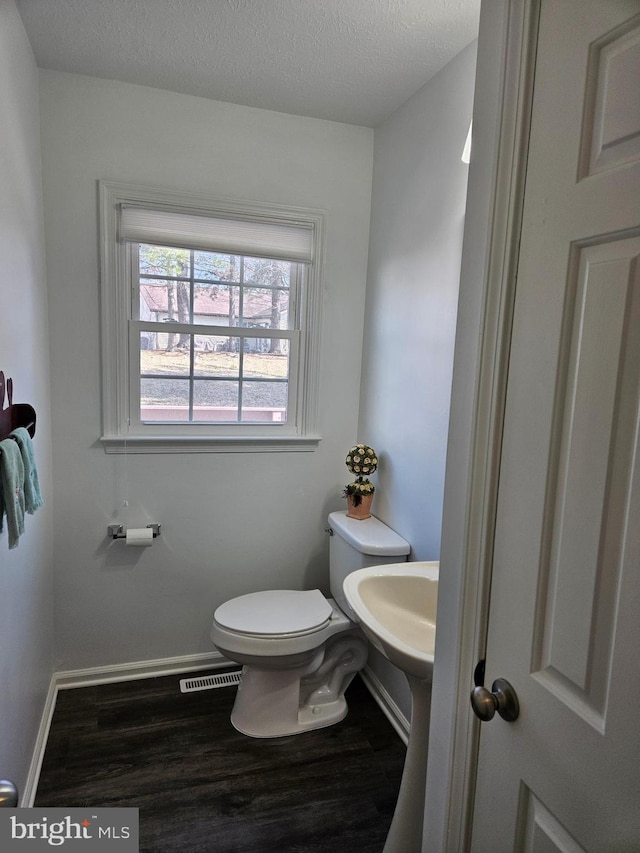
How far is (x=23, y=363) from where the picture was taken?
1614 millimetres

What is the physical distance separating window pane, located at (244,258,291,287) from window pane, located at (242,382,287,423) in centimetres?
47

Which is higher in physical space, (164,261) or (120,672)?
(164,261)

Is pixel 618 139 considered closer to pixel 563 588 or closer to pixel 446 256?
pixel 563 588

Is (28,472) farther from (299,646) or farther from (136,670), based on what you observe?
(136,670)

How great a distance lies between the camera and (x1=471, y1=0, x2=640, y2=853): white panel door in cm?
63

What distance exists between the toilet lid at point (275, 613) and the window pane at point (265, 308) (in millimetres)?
1228

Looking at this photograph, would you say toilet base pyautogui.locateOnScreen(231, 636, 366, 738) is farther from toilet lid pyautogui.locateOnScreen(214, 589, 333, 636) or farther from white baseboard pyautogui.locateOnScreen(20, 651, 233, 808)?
white baseboard pyautogui.locateOnScreen(20, 651, 233, 808)

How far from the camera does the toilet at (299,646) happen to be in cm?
192

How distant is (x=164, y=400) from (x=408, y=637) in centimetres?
145

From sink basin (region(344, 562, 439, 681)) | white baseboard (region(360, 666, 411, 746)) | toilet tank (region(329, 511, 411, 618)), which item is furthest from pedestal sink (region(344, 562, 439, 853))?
white baseboard (region(360, 666, 411, 746))

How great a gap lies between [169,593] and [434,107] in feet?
7.59

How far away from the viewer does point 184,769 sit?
1835mm

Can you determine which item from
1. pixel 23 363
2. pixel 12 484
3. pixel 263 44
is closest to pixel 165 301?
pixel 23 363

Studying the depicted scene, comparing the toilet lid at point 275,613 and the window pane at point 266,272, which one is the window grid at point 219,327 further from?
the toilet lid at point 275,613
